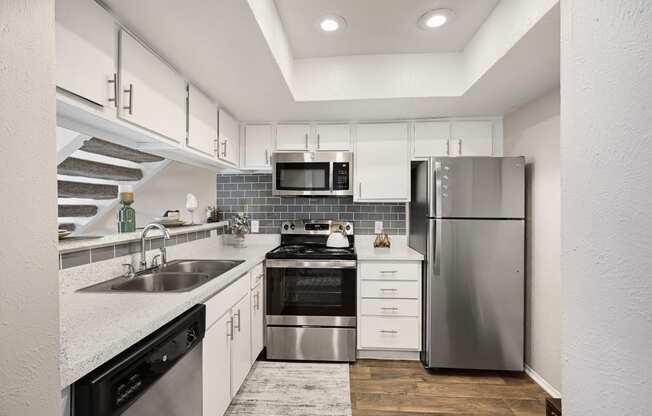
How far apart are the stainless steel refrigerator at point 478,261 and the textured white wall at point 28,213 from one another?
229 cm

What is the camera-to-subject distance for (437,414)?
193 centimetres

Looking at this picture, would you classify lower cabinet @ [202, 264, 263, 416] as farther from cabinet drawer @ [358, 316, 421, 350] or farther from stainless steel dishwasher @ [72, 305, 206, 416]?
cabinet drawer @ [358, 316, 421, 350]

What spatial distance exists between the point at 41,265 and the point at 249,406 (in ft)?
6.12

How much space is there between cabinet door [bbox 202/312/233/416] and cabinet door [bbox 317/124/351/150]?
177 centimetres

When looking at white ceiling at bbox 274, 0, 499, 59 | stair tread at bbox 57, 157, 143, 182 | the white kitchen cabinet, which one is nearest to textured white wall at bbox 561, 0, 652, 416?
white ceiling at bbox 274, 0, 499, 59

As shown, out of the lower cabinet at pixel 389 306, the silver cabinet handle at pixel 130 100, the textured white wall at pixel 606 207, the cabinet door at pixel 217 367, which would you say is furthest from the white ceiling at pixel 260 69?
the cabinet door at pixel 217 367

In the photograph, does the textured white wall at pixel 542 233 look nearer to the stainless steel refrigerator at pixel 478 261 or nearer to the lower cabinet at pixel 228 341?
the stainless steel refrigerator at pixel 478 261

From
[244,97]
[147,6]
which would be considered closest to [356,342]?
[244,97]

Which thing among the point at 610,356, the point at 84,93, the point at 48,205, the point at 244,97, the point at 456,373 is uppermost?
the point at 244,97

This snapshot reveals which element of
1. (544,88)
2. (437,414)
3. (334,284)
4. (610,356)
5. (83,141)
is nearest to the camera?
(610,356)

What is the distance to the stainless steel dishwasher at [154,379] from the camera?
0.82m

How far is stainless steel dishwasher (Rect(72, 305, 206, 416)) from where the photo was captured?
817mm

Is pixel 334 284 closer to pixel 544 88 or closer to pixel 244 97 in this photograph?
pixel 244 97

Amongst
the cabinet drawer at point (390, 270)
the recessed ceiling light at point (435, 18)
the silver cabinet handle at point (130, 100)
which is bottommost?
the cabinet drawer at point (390, 270)
